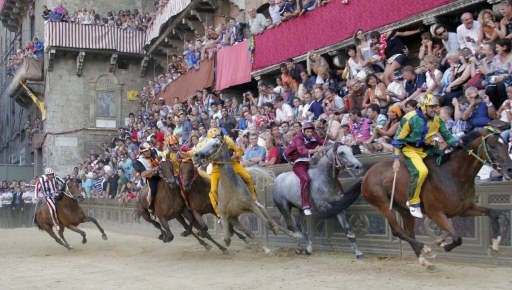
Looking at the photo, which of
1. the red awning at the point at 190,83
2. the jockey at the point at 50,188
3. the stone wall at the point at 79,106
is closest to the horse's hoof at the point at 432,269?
the jockey at the point at 50,188

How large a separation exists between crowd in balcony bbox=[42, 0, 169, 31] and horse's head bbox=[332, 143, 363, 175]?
89.3ft

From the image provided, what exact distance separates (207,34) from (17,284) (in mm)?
18304

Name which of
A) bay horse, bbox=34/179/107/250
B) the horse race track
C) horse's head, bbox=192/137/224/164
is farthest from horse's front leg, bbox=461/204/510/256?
bay horse, bbox=34/179/107/250

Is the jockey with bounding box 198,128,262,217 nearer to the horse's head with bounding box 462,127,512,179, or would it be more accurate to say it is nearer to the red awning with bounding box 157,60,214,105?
the horse's head with bounding box 462,127,512,179

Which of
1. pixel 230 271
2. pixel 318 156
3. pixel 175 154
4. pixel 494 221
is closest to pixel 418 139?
pixel 494 221

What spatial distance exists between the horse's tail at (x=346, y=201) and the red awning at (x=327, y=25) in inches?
194

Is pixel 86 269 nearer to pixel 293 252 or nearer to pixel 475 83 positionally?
pixel 293 252

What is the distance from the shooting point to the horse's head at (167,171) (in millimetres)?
14883

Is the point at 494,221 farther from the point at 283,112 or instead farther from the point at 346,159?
the point at 283,112

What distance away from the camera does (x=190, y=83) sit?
30.4m

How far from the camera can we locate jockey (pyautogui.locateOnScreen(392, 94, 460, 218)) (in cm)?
1058

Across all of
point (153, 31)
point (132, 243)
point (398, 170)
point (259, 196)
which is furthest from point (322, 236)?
point (153, 31)

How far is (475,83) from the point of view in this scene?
1295 centimetres

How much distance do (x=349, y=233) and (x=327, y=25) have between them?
805 centimetres
